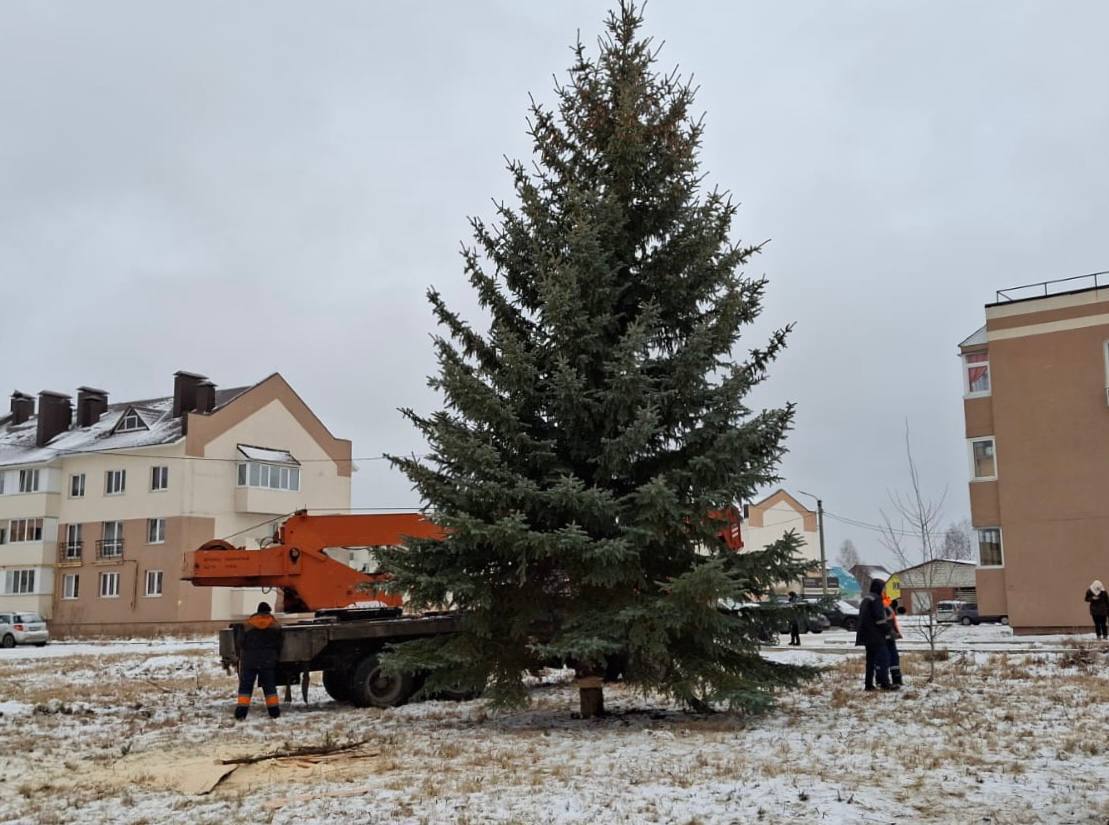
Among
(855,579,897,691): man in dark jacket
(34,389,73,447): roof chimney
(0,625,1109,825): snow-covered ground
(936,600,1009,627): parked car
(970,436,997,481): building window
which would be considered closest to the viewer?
(0,625,1109,825): snow-covered ground

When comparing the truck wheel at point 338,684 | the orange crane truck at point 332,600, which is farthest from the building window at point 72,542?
the truck wheel at point 338,684

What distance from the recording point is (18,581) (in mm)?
A: 53969

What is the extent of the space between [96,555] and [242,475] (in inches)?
326

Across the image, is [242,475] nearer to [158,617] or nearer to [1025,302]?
[158,617]

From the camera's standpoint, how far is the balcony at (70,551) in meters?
52.9

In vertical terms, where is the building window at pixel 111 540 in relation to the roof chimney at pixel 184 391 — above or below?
below

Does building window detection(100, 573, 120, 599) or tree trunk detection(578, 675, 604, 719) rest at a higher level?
building window detection(100, 573, 120, 599)

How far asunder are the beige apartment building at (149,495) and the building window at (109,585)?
0.05 meters

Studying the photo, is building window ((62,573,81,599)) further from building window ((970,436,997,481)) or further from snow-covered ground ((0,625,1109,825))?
building window ((970,436,997,481))

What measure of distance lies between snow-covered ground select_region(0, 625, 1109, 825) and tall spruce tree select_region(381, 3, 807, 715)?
91 centimetres

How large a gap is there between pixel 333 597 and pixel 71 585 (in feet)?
138

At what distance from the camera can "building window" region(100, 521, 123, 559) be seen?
51.4 m

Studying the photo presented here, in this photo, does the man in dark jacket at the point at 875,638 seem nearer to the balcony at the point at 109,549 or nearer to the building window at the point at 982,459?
the building window at the point at 982,459

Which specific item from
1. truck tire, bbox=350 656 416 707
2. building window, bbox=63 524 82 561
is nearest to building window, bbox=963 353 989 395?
truck tire, bbox=350 656 416 707
